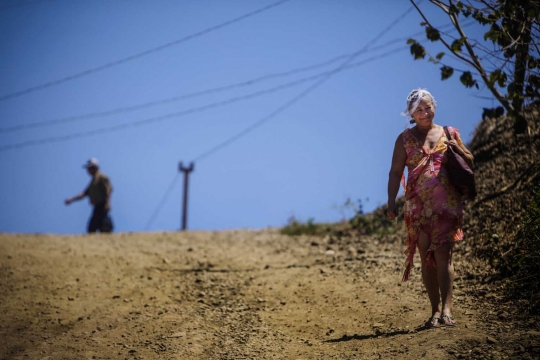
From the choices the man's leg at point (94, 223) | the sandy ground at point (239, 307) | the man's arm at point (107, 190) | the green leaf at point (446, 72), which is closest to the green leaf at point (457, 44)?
the green leaf at point (446, 72)

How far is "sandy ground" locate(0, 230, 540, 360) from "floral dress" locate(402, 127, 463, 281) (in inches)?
30.7

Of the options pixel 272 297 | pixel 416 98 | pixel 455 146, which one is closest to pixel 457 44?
pixel 416 98

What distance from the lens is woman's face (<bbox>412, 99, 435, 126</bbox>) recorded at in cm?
526

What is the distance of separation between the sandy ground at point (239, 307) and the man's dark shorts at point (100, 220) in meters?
3.82

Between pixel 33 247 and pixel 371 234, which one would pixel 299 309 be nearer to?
pixel 371 234

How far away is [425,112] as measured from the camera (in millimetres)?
5262

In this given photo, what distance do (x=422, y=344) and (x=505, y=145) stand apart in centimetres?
597

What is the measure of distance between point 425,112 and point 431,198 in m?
0.74

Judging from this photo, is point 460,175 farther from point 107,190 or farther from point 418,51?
point 107,190

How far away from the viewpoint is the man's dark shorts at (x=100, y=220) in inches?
556

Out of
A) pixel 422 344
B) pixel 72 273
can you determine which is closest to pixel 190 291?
pixel 72 273

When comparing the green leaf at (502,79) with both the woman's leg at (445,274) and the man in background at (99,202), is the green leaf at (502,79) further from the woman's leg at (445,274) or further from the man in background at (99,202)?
the man in background at (99,202)

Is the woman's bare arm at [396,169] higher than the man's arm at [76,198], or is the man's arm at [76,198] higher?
the man's arm at [76,198]

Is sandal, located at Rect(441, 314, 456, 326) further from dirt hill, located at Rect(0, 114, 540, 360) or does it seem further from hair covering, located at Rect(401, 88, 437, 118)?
hair covering, located at Rect(401, 88, 437, 118)
